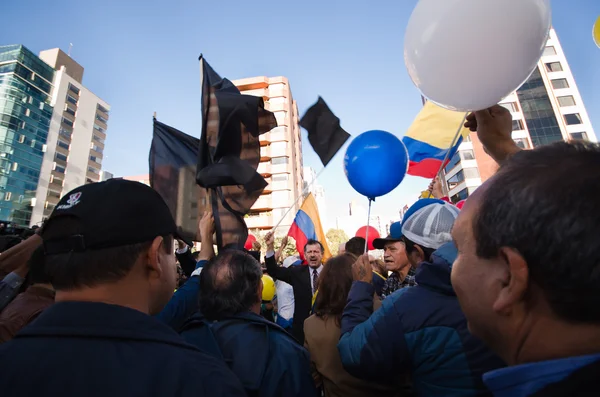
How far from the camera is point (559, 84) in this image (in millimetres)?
46344

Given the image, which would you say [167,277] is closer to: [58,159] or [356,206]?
[58,159]

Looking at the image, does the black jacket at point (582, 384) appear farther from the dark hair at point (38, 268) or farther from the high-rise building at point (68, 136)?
the high-rise building at point (68, 136)

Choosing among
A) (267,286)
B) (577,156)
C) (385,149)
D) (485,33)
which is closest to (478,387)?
(577,156)

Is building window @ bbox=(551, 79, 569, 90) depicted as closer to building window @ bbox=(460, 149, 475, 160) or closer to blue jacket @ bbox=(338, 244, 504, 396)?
building window @ bbox=(460, 149, 475, 160)

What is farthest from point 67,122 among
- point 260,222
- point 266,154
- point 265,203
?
point 260,222

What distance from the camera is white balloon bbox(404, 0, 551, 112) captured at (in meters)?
1.65

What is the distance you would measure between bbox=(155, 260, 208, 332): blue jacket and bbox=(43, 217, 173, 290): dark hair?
1.03m

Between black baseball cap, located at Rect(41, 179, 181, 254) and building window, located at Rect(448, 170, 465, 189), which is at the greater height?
building window, located at Rect(448, 170, 465, 189)

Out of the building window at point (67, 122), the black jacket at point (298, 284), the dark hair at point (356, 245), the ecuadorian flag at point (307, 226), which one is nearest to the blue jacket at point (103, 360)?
the dark hair at point (356, 245)

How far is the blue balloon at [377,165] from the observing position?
4023 mm

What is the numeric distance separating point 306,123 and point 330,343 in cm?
290

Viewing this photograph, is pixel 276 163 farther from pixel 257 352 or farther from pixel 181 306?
Result: pixel 257 352

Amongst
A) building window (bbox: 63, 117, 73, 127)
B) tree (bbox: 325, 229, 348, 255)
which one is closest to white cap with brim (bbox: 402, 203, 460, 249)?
tree (bbox: 325, 229, 348, 255)

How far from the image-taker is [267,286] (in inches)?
185
